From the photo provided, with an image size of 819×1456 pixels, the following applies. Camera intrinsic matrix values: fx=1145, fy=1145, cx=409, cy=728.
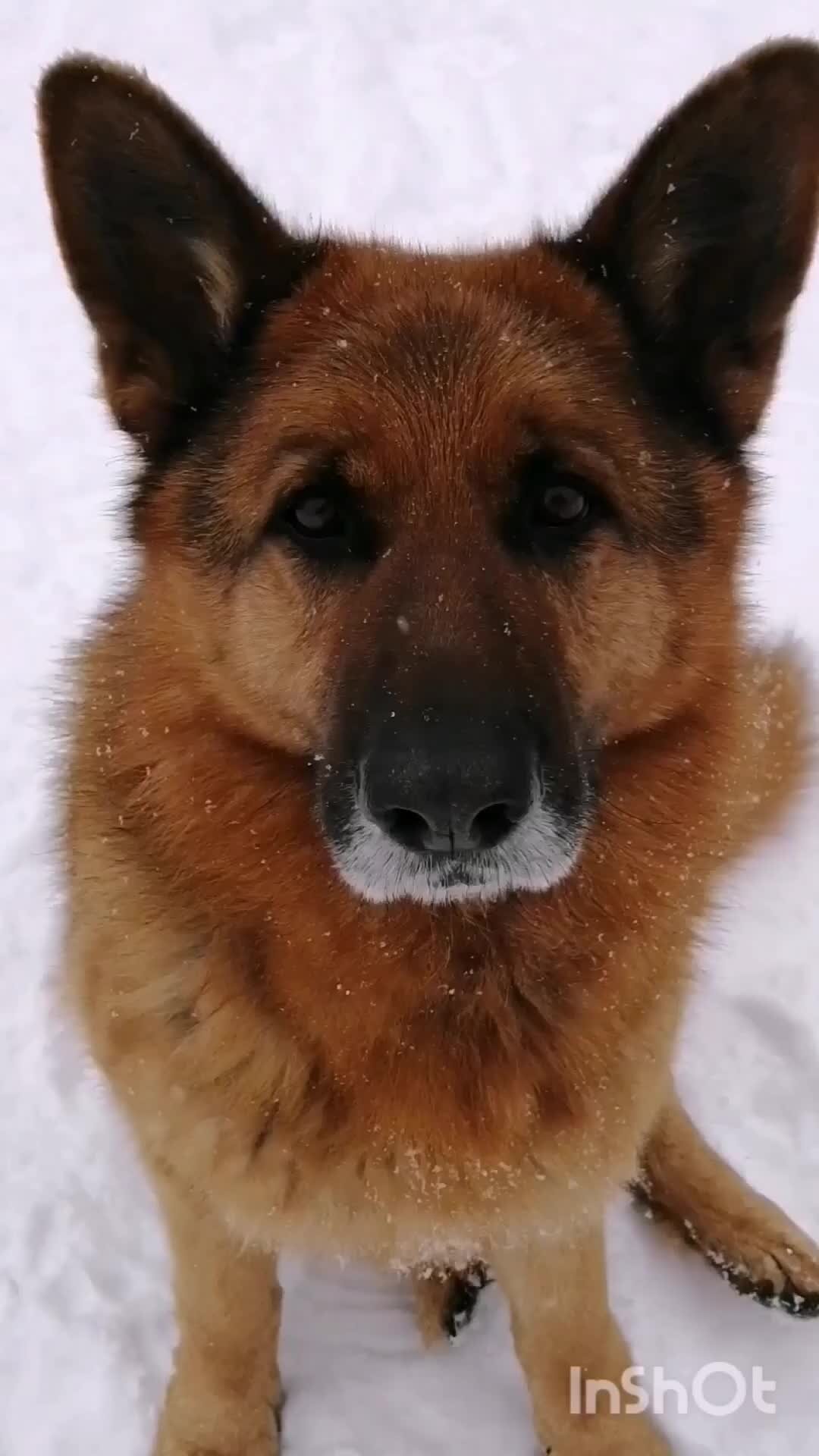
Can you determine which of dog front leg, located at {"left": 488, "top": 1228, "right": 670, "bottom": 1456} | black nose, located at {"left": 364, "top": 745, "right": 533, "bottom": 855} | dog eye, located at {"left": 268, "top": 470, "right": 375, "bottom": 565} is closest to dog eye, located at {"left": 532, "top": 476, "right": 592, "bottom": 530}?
dog eye, located at {"left": 268, "top": 470, "right": 375, "bottom": 565}

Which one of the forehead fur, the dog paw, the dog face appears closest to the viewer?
the dog face

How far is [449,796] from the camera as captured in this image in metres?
1.66

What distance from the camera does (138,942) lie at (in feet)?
7.53

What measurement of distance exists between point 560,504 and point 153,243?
2.90 ft

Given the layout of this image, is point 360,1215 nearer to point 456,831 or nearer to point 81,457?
point 456,831

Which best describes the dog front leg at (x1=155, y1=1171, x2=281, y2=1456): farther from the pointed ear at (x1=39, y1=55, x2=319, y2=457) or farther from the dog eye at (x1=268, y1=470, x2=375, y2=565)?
the pointed ear at (x1=39, y1=55, x2=319, y2=457)

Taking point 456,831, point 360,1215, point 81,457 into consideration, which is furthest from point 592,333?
point 81,457

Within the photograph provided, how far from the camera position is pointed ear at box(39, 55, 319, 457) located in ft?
6.33

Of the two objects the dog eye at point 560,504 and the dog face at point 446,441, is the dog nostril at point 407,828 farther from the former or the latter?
the dog eye at point 560,504

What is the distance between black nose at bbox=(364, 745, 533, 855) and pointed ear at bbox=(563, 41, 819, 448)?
38.6 inches

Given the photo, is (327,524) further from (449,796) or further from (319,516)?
(449,796)

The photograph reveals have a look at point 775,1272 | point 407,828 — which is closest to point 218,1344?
point 775,1272

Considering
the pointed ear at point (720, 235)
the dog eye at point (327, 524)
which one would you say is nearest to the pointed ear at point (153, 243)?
the dog eye at point (327, 524)

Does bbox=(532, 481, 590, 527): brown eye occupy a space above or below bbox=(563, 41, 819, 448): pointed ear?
below
